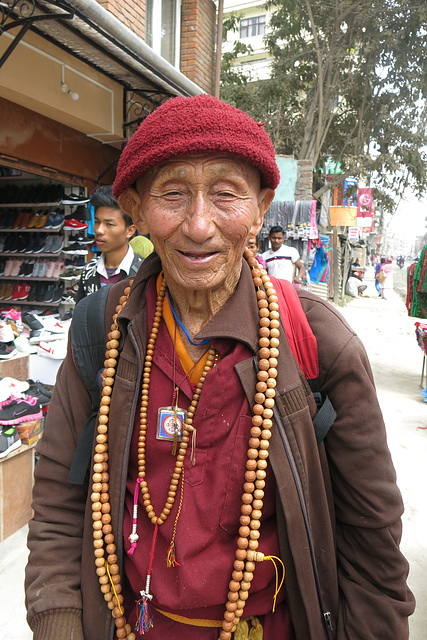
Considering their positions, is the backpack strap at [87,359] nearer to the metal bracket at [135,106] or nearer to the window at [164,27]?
the metal bracket at [135,106]

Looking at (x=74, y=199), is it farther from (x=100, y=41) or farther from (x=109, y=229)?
(x=109, y=229)

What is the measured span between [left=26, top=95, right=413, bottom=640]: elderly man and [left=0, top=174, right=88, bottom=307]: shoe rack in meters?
6.42

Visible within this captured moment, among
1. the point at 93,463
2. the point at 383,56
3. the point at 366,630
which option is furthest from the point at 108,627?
the point at 383,56

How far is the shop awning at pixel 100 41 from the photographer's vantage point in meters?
3.85

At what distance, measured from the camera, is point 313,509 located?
1039 mm

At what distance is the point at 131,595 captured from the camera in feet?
3.70

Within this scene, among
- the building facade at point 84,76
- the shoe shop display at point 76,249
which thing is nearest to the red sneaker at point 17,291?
the shoe shop display at point 76,249

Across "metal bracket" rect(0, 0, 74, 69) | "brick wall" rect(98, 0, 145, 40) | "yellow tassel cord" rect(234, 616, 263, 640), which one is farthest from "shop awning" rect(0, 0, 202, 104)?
"yellow tassel cord" rect(234, 616, 263, 640)

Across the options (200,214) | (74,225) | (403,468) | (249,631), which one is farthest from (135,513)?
(74,225)

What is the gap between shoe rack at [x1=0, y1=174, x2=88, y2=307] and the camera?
7031 millimetres

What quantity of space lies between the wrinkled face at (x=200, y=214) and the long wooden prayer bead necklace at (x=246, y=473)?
0.50ft

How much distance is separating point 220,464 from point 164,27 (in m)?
8.77

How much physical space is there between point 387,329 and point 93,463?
38.5 feet

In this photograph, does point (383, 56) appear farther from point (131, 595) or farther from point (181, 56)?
point (131, 595)
